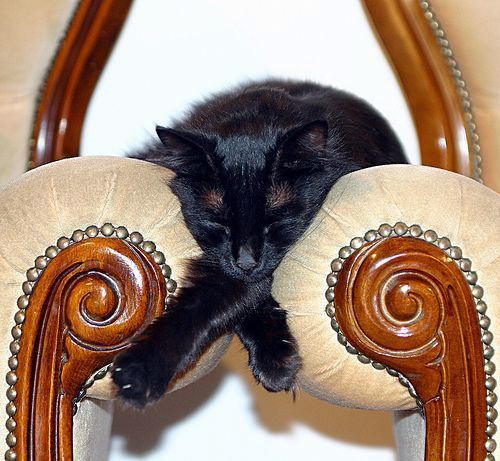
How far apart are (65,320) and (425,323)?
38cm

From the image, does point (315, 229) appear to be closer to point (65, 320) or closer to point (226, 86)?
point (65, 320)

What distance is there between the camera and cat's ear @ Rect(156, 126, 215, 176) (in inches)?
37.9

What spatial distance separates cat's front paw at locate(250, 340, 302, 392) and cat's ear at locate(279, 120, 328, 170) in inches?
9.2

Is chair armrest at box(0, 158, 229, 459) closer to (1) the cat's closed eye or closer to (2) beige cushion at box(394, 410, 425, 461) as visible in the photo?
(1) the cat's closed eye

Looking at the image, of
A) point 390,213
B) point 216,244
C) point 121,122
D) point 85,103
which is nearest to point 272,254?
point 216,244

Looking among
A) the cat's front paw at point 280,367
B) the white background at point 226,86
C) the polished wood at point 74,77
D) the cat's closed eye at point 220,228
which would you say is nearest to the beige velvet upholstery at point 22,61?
the polished wood at point 74,77

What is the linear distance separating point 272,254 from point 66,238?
11.0 inches

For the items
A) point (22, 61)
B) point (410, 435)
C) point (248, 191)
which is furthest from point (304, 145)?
point (22, 61)

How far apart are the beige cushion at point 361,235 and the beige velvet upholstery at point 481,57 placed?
0.58m

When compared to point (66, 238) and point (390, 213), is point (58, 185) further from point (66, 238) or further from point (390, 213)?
point (390, 213)

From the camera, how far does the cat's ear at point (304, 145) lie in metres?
0.95

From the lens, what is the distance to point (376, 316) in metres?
0.80

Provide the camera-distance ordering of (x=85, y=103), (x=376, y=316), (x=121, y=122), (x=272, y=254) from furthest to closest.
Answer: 1. (x=121, y=122)
2. (x=85, y=103)
3. (x=272, y=254)
4. (x=376, y=316)

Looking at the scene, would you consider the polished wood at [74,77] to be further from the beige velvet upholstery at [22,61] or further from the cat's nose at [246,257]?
the cat's nose at [246,257]
